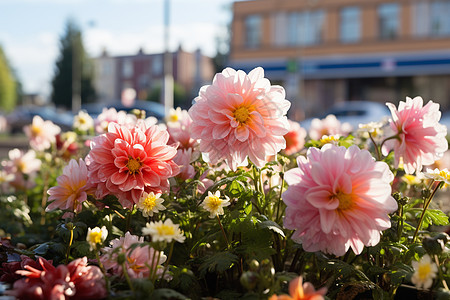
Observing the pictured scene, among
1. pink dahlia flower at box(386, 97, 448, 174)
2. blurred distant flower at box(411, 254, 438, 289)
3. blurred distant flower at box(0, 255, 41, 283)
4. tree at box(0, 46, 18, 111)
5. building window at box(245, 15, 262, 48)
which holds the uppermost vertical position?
building window at box(245, 15, 262, 48)

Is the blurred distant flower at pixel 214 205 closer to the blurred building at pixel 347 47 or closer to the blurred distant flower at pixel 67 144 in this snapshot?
the blurred distant flower at pixel 67 144

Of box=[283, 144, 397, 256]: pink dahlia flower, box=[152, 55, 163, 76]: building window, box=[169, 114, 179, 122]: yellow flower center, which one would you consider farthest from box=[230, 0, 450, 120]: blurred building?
box=[152, 55, 163, 76]: building window

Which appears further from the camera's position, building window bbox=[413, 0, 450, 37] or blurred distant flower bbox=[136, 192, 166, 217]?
building window bbox=[413, 0, 450, 37]

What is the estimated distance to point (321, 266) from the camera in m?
1.34

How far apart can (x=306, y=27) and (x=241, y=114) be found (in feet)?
85.6

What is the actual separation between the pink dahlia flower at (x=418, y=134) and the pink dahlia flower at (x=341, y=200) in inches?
11.8

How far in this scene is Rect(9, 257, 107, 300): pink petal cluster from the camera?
104 cm

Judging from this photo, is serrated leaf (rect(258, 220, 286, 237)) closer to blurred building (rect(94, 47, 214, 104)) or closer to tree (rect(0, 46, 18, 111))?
blurred building (rect(94, 47, 214, 104))

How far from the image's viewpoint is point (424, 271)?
1081 millimetres

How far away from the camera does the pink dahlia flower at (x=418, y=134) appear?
142cm

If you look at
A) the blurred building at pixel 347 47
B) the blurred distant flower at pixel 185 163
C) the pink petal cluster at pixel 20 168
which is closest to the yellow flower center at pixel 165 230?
the blurred distant flower at pixel 185 163

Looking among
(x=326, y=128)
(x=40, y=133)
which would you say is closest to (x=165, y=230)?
(x=326, y=128)

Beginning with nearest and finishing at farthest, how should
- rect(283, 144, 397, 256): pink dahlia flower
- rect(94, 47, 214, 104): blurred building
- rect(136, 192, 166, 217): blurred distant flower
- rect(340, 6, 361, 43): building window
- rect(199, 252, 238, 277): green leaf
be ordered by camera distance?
1. rect(283, 144, 397, 256): pink dahlia flower
2. rect(199, 252, 238, 277): green leaf
3. rect(136, 192, 166, 217): blurred distant flower
4. rect(340, 6, 361, 43): building window
5. rect(94, 47, 214, 104): blurred building

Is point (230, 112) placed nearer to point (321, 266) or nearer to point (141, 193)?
point (141, 193)
